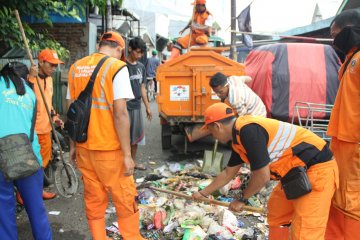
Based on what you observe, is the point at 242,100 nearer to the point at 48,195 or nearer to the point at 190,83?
the point at 190,83

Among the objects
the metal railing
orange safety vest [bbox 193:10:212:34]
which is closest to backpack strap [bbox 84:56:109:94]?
the metal railing

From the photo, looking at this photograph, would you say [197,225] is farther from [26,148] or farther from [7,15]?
[7,15]

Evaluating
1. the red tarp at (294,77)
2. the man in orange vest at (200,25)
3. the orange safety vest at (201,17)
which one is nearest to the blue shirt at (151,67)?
the man in orange vest at (200,25)

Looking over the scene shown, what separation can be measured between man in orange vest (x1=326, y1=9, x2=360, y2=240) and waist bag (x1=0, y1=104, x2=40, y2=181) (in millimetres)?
2345

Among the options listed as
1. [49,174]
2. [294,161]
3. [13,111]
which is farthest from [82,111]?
[49,174]

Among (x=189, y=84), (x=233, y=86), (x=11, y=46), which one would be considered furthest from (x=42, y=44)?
(x=233, y=86)

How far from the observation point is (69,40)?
28.8 ft

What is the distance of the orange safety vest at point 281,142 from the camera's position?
7.87 feet

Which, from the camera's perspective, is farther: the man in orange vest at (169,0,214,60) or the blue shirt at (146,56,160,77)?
the blue shirt at (146,56,160,77)

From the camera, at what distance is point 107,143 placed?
9.49ft

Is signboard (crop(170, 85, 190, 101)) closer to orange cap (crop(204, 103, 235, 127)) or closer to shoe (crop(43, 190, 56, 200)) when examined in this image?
shoe (crop(43, 190, 56, 200))

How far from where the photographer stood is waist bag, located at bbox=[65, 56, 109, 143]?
2.86 m

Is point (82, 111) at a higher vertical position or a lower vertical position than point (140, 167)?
higher

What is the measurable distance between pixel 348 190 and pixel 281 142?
634 mm
